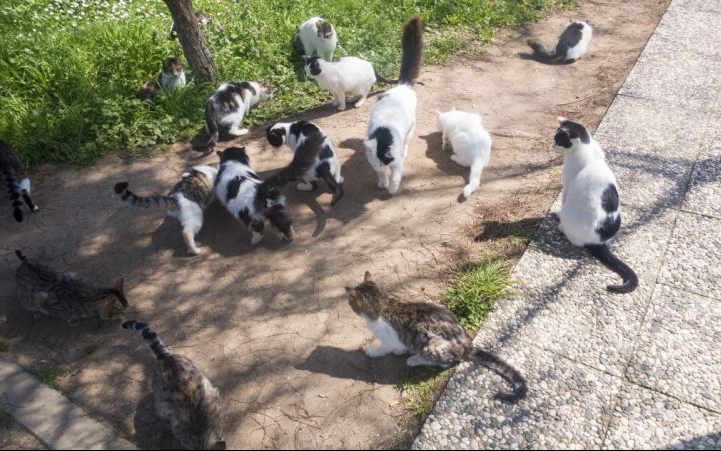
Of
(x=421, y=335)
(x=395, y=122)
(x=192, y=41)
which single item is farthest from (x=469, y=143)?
(x=192, y=41)

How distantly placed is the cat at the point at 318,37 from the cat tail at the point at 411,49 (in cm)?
171

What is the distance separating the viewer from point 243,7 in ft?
30.2

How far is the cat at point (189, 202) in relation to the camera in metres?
4.98

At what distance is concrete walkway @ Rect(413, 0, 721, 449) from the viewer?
353 cm

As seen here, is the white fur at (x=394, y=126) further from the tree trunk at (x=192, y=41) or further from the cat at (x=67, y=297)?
the tree trunk at (x=192, y=41)

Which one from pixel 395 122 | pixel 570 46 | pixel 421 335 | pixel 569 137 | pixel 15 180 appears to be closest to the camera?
pixel 421 335

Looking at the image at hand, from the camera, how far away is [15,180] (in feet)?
17.9

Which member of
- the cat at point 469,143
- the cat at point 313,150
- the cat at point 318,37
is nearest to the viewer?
→ the cat at point 313,150

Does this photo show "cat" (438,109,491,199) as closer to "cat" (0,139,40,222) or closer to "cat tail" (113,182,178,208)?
"cat tail" (113,182,178,208)

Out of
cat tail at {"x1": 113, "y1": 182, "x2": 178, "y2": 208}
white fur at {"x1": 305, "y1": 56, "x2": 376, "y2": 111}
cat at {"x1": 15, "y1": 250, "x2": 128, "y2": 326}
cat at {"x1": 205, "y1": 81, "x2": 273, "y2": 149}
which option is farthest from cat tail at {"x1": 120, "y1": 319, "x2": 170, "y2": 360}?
white fur at {"x1": 305, "y1": 56, "x2": 376, "y2": 111}

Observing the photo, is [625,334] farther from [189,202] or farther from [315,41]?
[315,41]

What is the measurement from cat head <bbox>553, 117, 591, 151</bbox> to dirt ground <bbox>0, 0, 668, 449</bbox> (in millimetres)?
856

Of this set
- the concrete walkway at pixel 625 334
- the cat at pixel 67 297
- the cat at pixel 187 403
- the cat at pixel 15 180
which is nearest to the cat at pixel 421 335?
the concrete walkway at pixel 625 334

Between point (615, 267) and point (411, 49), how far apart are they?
355 cm
